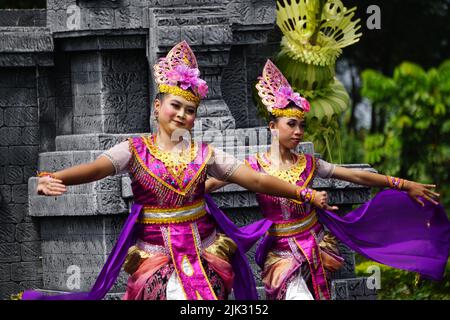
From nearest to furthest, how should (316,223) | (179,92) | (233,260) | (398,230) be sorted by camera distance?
1. (179,92)
2. (233,260)
3. (316,223)
4. (398,230)

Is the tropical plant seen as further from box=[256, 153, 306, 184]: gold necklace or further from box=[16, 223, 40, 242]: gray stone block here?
box=[16, 223, 40, 242]: gray stone block

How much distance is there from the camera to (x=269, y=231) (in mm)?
9008

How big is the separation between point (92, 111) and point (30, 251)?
1320 millimetres

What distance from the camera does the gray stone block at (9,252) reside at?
35.3ft

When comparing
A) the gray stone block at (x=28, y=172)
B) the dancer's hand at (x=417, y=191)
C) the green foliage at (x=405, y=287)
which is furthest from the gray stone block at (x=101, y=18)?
the green foliage at (x=405, y=287)

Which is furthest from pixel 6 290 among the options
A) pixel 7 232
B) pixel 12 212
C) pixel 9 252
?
pixel 12 212

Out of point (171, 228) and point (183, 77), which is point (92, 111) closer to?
point (183, 77)

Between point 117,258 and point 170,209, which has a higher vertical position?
point 170,209

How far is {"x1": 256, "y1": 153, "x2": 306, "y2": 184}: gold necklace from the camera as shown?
29.3 ft

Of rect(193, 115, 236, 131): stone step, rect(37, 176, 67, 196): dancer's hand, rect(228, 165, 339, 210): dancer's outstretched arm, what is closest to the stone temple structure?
rect(193, 115, 236, 131): stone step

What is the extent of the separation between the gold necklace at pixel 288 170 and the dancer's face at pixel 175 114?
101 cm

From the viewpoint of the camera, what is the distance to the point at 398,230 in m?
9.34

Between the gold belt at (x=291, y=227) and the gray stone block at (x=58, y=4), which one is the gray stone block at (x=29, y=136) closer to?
the gray stone block at (x=58, y=4)
